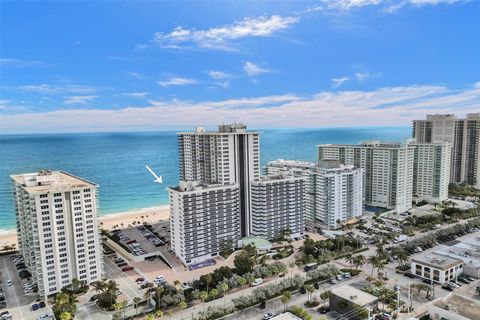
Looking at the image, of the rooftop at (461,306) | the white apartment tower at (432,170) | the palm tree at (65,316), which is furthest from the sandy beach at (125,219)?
the white apartment tower at (432,170)

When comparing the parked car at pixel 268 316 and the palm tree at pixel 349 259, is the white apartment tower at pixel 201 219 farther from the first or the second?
the palm tree at pixel 349 259

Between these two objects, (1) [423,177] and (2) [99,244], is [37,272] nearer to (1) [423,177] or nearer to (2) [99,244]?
(2) [99,244]

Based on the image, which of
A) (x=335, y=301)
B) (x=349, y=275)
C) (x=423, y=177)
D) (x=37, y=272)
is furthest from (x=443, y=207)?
(x=37, y=272)

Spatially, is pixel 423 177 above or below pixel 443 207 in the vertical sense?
above

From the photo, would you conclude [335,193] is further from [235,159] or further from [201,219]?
[201,219]

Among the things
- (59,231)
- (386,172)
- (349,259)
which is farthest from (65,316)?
(386,172)

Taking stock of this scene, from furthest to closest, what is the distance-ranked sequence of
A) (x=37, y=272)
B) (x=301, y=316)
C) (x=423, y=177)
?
1. (x=423, y=177)
2. (x=37, y=272)
3. (x=301, y=316)

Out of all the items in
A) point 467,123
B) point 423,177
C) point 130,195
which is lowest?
point 130,195
